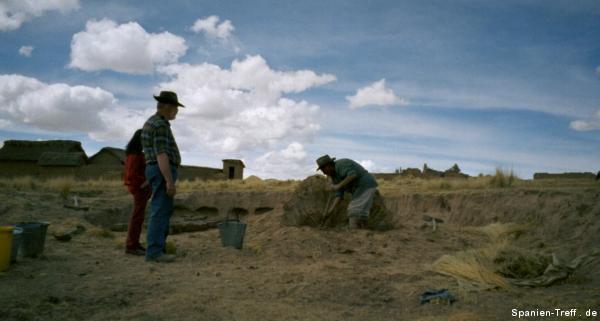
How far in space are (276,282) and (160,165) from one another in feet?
5.56

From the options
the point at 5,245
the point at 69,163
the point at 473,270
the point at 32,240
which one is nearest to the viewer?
the point at 5,245

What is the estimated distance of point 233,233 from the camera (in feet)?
20.0

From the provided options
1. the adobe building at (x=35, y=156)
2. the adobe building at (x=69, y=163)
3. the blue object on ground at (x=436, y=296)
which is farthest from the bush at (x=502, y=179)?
the adobe building at (x=35, y=156)

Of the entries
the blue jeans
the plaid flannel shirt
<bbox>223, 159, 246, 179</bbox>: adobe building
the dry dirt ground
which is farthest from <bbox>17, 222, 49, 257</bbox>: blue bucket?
<bbox>223, 159, 246, 179</bbox>: adobe building

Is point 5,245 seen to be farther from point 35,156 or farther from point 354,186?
point 35,156

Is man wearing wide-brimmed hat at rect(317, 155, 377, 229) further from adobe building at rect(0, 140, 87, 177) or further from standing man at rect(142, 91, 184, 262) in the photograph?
adobe building at rect(0, 140, 87, 177)

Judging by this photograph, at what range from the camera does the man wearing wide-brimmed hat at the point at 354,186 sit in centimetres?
698

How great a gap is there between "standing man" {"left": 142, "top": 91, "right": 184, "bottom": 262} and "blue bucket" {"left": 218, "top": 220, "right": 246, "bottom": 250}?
1.07m

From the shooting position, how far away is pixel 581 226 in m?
7.17

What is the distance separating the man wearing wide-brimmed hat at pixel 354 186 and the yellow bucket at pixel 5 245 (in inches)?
159

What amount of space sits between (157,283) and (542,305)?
3.11 m

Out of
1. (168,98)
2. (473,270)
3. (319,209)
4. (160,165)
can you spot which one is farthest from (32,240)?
(473,270)

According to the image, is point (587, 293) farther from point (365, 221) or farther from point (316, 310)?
point (365, 221)

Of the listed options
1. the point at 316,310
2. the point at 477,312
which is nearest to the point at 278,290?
the point at 316,310
